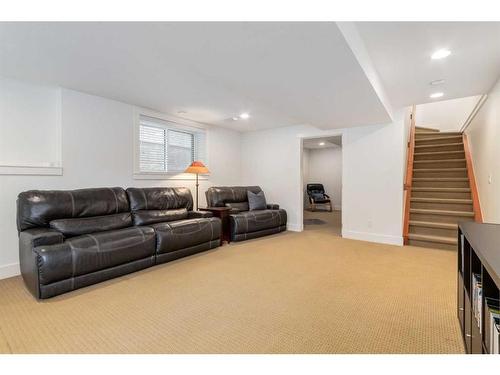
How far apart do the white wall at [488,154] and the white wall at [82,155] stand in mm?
4709

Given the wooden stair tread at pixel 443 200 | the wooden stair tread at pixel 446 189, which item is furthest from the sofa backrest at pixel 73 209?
the wooden stair tread at pixel 446 189

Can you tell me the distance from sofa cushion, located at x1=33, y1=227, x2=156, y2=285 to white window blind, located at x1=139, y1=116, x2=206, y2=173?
1.67 m

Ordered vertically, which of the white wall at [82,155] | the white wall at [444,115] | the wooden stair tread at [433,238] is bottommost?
the wooden stair tread at [433,238]

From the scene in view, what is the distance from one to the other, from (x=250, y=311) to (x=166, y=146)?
11.7 ft

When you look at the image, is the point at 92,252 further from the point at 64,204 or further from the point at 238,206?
the point at 238,206

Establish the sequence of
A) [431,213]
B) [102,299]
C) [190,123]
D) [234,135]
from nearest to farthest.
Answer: [102,299], [431,213], [190,123], [234,135]

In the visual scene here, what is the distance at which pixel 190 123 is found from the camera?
16.2 ft

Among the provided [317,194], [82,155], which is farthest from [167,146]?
[317,194]

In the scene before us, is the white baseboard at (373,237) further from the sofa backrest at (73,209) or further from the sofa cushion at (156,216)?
the sofa backrest at (73,209)

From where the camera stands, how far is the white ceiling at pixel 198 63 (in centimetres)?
182
